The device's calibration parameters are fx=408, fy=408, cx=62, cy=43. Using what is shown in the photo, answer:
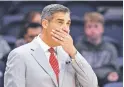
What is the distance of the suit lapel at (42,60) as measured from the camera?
171 centimetres

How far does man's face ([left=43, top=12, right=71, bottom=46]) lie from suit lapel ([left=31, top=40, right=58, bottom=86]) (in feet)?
0.24

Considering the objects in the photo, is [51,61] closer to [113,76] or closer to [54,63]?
[54,63]

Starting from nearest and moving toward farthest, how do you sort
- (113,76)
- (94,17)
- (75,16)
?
(113,76), (94,17), (75,16)

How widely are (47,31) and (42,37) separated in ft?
0.12

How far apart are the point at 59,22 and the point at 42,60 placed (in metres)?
0.18

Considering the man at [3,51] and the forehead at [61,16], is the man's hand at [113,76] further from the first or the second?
the forehead at [61,16]

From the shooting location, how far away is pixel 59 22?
174 centimetres

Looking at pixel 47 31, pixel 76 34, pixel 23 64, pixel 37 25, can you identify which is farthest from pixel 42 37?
pixel 76 34

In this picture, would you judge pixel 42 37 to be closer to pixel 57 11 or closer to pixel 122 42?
pixel 57 11

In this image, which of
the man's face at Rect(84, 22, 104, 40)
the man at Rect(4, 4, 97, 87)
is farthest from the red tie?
the man's face at Rect(84, 22, 104, 40)

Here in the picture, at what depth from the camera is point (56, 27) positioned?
68.2 inches

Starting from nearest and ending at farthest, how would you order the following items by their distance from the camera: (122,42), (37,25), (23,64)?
(23,64) < (37,25) < (122,42)

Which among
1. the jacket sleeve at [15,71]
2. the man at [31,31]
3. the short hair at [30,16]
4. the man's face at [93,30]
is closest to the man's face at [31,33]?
the man at [31,31]

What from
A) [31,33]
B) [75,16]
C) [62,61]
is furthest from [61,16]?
[75,16]
